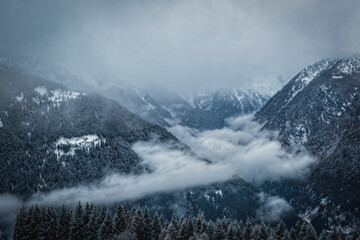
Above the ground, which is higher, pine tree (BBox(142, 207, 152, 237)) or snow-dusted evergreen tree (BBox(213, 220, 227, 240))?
pine tree (BBox(142, 207, 152, 237))

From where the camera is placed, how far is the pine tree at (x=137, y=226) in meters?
93.1

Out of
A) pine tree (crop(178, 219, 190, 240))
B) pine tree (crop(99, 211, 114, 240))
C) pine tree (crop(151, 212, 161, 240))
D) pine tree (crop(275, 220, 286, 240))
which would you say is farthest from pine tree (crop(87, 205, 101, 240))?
pine tree (crop(275, 220, 286, 240))

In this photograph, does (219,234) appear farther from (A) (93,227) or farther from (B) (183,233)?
(A) (93,227)

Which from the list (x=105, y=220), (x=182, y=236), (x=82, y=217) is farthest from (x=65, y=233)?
(x=182, y=236)

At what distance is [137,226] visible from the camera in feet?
308

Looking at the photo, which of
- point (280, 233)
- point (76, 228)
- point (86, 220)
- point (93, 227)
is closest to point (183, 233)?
point (93, 227)

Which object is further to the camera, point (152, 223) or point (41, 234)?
point (152, 223)

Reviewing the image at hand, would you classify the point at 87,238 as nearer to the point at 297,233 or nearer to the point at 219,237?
the point at 219,237

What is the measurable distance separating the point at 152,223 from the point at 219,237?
2109cm

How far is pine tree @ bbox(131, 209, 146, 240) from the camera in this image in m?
93.1

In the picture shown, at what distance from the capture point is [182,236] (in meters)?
94.3

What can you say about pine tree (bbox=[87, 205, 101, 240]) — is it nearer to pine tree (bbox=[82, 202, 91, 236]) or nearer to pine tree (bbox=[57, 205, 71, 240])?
pine tree (bbox=[82, 202, 91, 236])

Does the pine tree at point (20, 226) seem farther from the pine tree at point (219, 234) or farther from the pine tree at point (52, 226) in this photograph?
the pine tree at point (219, 234)

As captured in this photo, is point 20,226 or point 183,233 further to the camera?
point 183,233
